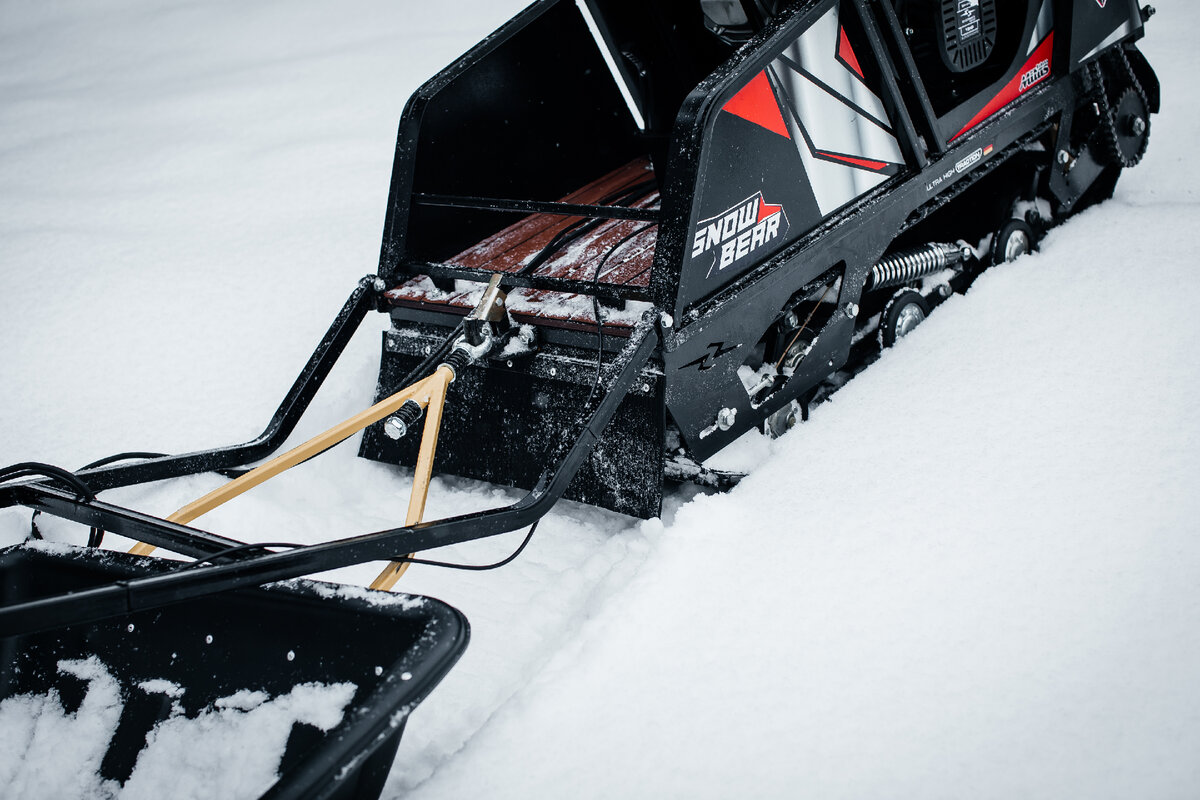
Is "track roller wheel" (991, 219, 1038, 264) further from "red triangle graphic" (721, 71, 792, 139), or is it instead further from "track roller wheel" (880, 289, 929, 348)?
"red triangle graphic" (721, 71, 792, 139)

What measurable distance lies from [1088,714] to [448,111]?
2272 mm

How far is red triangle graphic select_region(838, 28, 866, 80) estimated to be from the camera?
8.01 ft

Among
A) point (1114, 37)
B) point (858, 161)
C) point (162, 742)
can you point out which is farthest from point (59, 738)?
point (1114, 37)

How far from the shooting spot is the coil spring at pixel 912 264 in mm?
2771

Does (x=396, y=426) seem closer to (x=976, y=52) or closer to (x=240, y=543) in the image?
(x=240, y=543)

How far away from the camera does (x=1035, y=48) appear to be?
9.75 feet

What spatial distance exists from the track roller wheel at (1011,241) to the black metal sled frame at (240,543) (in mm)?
1732

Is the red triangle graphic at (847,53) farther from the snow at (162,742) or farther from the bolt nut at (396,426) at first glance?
the snow at (162,742)

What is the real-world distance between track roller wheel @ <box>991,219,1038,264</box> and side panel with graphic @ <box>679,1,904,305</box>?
2.54ft

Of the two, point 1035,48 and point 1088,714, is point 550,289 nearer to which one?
point 1088,714

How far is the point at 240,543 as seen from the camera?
1.60m

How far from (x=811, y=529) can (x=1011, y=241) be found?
5.65 feet

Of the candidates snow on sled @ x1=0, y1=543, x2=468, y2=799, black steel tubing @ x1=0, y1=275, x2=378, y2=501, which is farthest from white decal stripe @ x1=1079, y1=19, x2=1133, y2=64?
snow on sled @ x1=0, y1=543, x2=468, y2=799

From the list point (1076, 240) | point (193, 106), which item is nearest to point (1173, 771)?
point (1076, 240)
